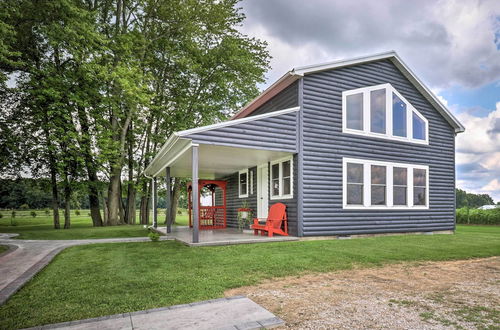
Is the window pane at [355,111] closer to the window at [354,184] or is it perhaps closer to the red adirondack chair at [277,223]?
the window at [354,184]

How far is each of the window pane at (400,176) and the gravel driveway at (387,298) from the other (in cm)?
586

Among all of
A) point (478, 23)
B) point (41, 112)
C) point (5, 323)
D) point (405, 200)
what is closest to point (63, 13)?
point (41, 112)

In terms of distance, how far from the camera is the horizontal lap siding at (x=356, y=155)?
9539 mm

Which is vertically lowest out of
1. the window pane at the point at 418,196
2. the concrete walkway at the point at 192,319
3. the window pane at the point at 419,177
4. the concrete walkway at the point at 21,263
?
the concrete walkway at the point at 21,263

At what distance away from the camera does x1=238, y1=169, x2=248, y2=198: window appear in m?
13.2

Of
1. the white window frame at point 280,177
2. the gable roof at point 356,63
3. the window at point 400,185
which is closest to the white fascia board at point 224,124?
the gable roof at point 356,63

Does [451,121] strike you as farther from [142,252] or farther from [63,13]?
[63,13]

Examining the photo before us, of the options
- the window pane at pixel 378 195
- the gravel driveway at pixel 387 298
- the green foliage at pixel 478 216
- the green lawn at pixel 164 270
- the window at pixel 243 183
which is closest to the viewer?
the gravel driveway at pixel 387 298

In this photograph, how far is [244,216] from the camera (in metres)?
12.1

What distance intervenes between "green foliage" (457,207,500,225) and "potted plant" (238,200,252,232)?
64.3 feet

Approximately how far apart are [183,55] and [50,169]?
9.94 meters

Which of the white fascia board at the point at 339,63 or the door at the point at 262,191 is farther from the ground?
the white fascia board at the point at 339,63

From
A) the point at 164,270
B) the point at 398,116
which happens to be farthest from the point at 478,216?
the point at 164,270

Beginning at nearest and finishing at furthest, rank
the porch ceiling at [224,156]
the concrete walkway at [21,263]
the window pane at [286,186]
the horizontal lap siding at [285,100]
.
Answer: the concrete walkway at [21,263]
the porch ceiling at [224,156]
the horizontal lap siding at [285,100]
the window pane at [286,186]
